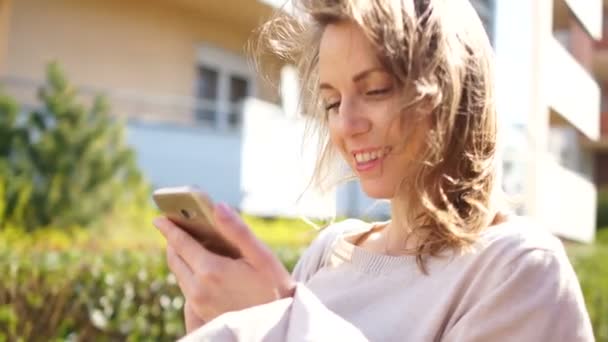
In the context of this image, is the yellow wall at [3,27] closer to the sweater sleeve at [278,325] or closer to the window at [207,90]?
the window at [207,90]

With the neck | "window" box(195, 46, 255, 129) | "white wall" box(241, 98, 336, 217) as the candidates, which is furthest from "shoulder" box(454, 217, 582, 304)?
"window" box(195, 46, 255, 129)

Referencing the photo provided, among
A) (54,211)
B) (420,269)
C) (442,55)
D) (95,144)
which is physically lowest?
(54,211)

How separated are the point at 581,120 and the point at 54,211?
5942 millimetres

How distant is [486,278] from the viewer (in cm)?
123

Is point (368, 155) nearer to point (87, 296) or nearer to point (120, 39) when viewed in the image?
point (87, 296)

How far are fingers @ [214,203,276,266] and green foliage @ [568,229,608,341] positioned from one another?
4.50m

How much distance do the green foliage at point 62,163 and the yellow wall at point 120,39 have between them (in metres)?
2.82

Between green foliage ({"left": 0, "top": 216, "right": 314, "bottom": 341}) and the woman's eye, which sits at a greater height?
the woman's eye

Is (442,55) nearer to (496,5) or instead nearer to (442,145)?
(442,145)

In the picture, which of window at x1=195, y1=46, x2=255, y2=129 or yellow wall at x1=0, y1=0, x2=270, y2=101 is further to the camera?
window at x1=195, y1=46, x2=255, y2=129

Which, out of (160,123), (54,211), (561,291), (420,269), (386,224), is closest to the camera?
(561,291)

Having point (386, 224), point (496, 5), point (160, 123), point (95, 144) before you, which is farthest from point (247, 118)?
point (386, 224)

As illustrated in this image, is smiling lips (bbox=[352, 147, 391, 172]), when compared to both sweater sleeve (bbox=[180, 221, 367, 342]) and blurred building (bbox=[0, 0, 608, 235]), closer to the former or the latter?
sweater sleeve (bbox=[180, 221, 367, 342])

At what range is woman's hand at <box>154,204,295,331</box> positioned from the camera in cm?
104
